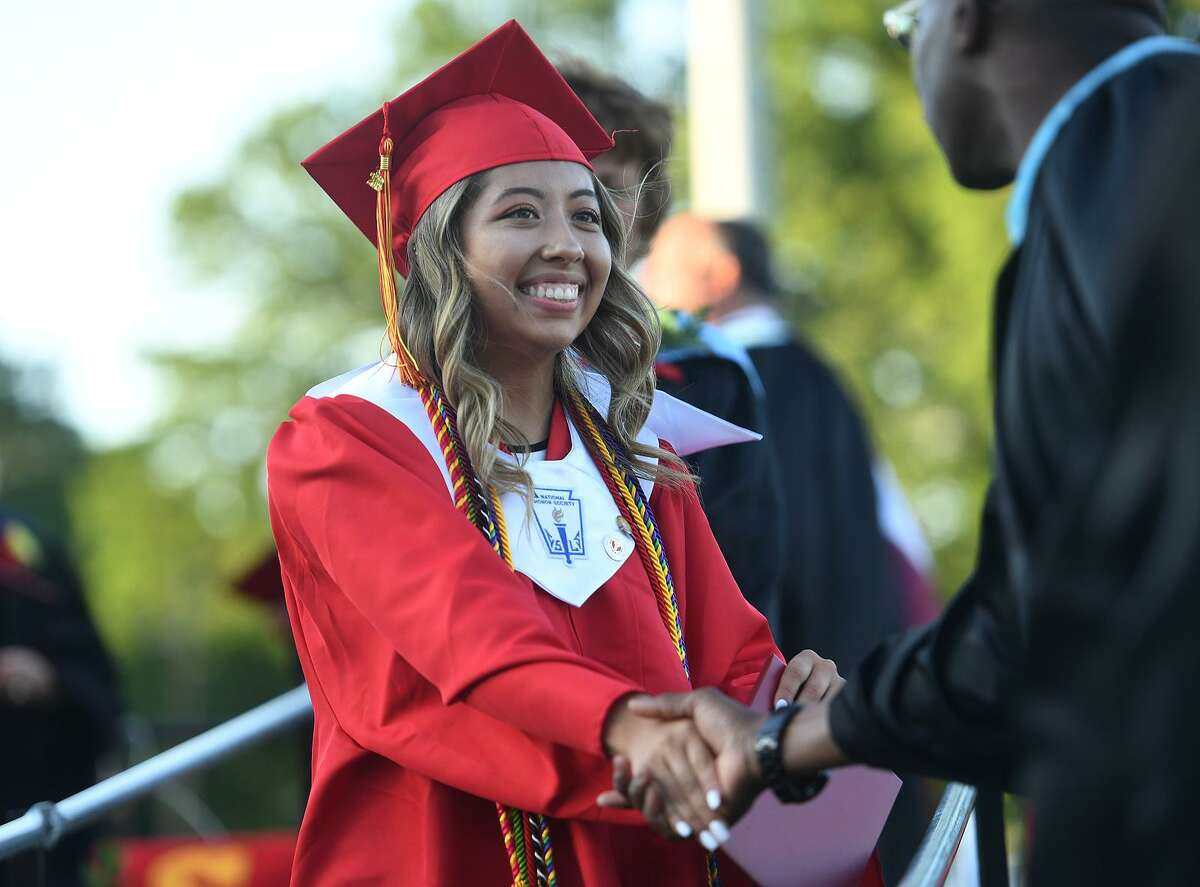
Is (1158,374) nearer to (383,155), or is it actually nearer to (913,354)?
(383,155)

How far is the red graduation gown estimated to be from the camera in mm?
2410

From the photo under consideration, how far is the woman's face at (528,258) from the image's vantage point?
283 cm

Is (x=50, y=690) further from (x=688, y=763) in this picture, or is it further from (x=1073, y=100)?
(x=1073, y=100)

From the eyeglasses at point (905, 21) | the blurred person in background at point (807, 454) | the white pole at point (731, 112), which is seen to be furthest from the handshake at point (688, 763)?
the white pole at point (731, 112)

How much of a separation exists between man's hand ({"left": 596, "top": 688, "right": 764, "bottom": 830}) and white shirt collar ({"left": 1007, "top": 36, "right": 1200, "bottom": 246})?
0.80 m

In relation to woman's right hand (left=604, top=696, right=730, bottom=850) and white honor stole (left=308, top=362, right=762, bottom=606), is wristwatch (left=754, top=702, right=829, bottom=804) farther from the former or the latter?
white honor stole (left=308, top=362, right=762, bottom=606)

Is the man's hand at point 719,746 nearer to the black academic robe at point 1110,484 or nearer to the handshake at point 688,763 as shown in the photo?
the handshake at point 688,763

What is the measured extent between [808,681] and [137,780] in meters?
1.65

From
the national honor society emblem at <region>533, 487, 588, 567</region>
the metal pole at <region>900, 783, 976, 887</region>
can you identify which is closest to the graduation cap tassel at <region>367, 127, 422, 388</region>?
the national honor society emblem at <region>533, 487, 588, 567</region>

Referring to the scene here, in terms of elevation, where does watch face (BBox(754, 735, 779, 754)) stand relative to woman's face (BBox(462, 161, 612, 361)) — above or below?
below

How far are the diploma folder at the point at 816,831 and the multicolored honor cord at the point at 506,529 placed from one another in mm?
175

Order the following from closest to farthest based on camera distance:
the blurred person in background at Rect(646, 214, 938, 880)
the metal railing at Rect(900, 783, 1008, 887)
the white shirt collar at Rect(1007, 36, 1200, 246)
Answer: the white shirt collar at Rect(1007, 36, 1200, 246), the metal railing at Rect(900, 783, 1008, 887), the blurred person in background at Rect(646, 214, 938, 880)

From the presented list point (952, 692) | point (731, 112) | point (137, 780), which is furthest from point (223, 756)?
point (731, 112)

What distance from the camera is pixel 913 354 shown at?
56.9ft
